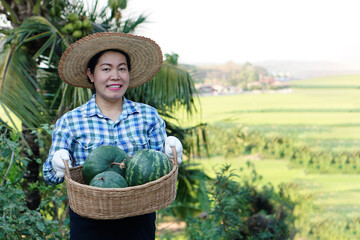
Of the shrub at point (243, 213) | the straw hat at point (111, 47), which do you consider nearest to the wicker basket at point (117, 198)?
the straw hat at point (111, 47)

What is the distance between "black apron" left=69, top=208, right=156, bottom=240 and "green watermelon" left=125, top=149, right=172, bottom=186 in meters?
0.30

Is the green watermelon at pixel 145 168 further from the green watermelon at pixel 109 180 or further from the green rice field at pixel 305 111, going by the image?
the green rice field at pixel 305 111

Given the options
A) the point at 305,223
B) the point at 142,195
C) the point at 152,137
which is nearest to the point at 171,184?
the point at 142,195

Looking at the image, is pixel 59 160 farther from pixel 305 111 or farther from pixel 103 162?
pixel 305 111

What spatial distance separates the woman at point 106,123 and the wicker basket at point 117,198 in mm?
248

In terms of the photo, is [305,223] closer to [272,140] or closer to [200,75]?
[272,140]

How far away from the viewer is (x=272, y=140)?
5.05m

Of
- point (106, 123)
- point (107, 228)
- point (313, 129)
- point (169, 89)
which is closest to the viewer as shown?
point (107, 228)

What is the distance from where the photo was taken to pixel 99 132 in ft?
6.17

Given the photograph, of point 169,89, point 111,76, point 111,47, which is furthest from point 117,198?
point 169,89

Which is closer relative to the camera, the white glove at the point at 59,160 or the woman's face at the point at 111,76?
the white glove at the point at 59,160

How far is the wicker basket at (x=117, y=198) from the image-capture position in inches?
58.4

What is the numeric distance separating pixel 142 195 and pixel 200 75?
3.30 m

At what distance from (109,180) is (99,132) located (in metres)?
0.39
